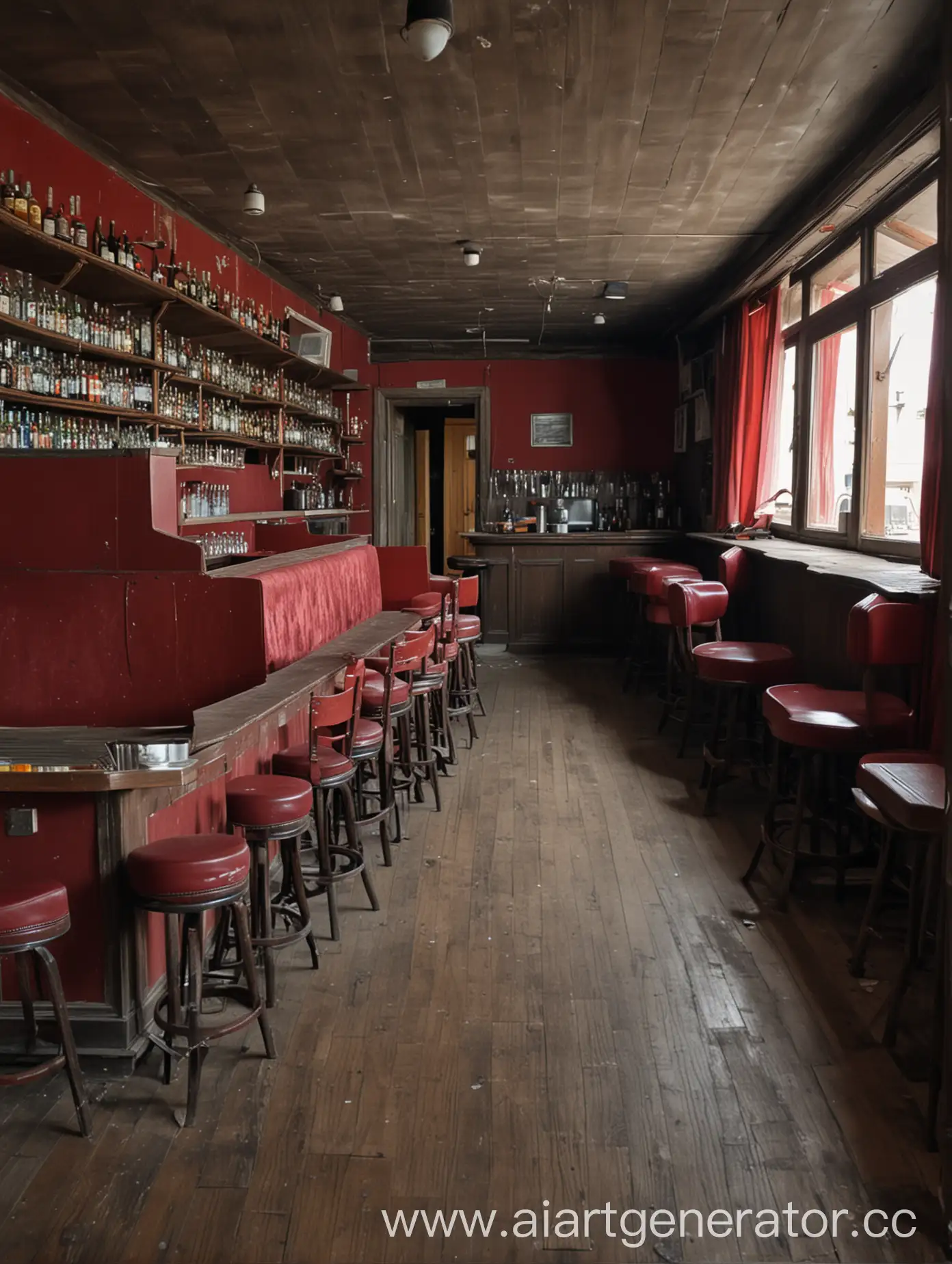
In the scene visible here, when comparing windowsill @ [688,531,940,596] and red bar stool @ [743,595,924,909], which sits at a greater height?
windowsill @ [688,531,940,596]

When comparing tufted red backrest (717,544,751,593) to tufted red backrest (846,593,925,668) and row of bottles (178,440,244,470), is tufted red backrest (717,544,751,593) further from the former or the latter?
row of bottles (178,440,244,470)

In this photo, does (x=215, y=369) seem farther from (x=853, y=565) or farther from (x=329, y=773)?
(x=853, y=565)

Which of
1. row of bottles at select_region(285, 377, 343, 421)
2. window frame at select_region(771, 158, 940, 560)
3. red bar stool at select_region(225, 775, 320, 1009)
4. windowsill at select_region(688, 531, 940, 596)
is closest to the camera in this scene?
red bar stool at select_region(225, 775, 320, 1009)

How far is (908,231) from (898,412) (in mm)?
877

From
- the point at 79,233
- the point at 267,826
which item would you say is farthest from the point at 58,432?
the point at 267,826

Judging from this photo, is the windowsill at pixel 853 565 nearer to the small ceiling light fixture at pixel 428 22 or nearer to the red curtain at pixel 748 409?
the red curtain at pixel 748 409

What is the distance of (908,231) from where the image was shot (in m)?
4.85

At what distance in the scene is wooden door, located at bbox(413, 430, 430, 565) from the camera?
14.0 metres

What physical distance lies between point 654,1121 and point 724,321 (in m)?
7.03

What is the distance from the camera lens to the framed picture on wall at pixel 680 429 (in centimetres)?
981

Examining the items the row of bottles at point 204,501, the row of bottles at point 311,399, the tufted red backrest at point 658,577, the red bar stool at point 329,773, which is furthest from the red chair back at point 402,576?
the red bar stool at point 329,773

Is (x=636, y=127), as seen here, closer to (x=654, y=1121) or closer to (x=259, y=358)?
(x=259, y=358)

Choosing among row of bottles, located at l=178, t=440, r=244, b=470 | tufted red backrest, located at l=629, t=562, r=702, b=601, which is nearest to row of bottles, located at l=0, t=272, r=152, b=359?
row of bottles, located at l=178, t=440, r=244, b=470

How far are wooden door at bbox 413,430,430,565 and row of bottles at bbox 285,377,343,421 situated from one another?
4.37 meters
